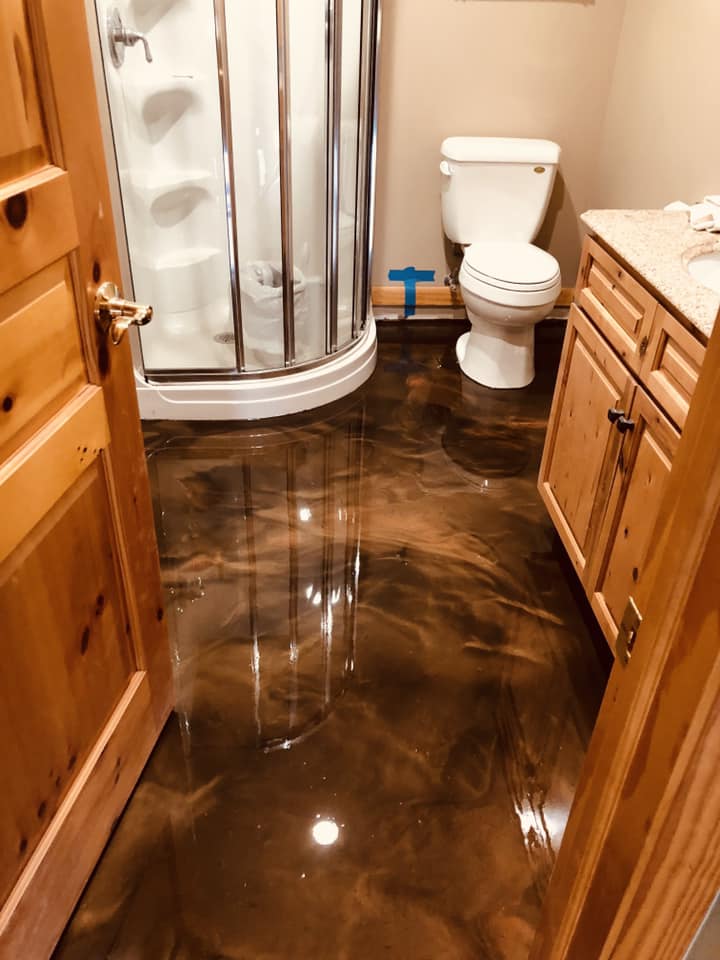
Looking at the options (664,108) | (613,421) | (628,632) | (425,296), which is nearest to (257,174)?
(425,296)

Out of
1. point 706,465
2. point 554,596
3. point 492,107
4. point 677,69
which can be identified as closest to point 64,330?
point 706,465

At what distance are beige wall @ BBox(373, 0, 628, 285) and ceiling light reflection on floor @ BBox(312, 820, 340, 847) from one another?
2655 millimetres

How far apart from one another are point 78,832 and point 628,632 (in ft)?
3.65

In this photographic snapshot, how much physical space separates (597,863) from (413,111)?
10.3ft

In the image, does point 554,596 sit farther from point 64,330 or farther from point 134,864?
point 64,330

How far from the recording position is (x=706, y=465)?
0.57 metres

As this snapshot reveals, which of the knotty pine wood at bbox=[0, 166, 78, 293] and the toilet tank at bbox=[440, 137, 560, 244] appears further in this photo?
the toilet tank at bbox=[440, 137, 560, 244]

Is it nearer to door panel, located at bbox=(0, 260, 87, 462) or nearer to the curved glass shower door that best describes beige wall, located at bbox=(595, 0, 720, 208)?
the curved glass shower door

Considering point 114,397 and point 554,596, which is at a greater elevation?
point 114,397

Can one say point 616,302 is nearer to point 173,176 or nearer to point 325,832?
point 325,832

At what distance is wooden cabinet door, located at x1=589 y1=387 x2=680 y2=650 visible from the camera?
1606 mm

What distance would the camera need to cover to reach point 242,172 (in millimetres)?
2715

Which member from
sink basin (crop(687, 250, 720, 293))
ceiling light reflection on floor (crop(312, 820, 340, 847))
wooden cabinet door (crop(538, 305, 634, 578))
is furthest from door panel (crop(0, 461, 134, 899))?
sink basin (crop(687, 250, 720, 293))

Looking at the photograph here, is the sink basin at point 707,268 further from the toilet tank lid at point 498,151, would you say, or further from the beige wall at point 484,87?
the beige wall at point 484,87
